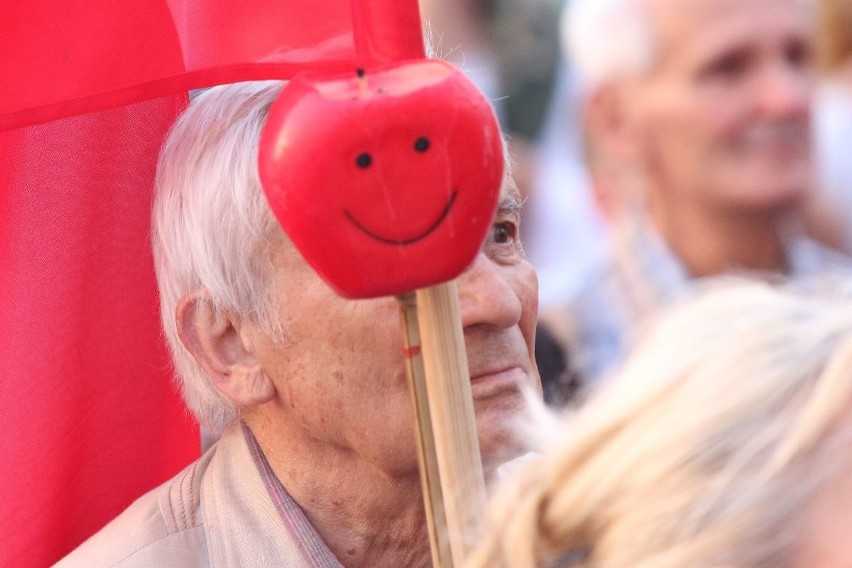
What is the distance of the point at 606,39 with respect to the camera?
1.78 metres

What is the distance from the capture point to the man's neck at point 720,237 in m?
1.75

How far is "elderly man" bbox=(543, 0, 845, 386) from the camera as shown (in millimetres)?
1680

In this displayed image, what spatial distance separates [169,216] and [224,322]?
6.2 inches

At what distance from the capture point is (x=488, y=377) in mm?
1566

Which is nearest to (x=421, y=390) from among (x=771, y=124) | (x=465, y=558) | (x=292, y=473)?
(x=465, y=558)

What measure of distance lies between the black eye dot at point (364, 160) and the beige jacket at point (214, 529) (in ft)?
2.31

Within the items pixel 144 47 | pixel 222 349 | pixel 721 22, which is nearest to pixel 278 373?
pixel 222 349

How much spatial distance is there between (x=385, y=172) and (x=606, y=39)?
84 cm

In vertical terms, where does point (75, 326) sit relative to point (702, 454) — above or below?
below

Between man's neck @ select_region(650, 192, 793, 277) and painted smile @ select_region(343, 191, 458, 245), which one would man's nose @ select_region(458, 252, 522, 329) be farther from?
painted smile @ select_region(343, 191, 458, 245)

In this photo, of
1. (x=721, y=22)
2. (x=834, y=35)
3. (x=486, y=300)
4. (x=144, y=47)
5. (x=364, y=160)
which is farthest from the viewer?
(x=834, y=35)

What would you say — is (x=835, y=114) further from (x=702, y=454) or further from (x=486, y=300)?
(x=702, y=454)

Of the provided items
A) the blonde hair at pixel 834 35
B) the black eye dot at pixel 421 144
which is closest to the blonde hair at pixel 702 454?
the black eye dot at pixel 421 144

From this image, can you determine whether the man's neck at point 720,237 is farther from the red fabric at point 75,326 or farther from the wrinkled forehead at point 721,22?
the red fabric at point 75,326
